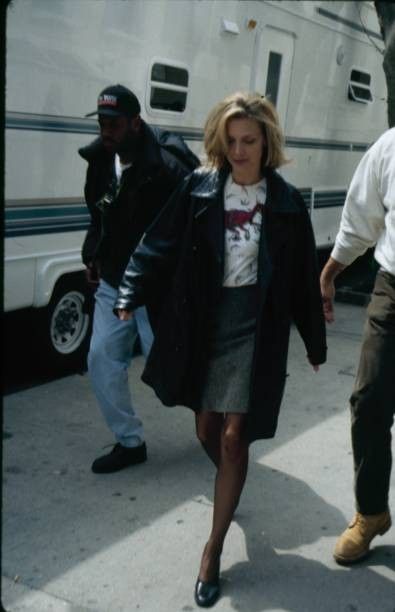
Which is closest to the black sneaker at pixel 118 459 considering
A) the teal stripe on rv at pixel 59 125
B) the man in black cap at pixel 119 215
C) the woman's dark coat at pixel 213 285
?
the man in black cap at pixel 119 215

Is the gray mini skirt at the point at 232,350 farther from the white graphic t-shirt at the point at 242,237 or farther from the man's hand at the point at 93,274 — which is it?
the man's hand at the point at 93,274

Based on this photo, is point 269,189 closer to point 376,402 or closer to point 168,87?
point 376,402

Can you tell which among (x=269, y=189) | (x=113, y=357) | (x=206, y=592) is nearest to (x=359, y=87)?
(x=113, y=357)

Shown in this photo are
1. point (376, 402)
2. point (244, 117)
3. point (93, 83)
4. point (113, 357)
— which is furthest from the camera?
point (93, 83)

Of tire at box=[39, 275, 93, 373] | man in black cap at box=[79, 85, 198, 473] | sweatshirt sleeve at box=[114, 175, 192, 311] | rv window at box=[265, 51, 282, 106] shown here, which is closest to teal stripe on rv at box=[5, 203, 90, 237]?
tire at box=[39, 275, 93, 373]

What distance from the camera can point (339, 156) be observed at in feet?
29.2

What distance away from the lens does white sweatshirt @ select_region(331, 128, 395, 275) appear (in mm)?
3250

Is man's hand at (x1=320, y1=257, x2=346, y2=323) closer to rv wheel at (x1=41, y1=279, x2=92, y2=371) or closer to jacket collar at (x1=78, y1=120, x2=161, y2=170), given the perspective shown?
jacket collar at (x1=78, y1=120, x2=161, y2=170)

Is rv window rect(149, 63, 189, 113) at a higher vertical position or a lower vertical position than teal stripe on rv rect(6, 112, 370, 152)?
higher

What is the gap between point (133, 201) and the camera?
3.94 meters

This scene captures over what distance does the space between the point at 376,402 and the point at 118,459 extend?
139 cm

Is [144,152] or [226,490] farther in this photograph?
[144,152]

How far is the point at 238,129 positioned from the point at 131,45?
9.04 ft

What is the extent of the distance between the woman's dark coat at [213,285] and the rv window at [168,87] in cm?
281
